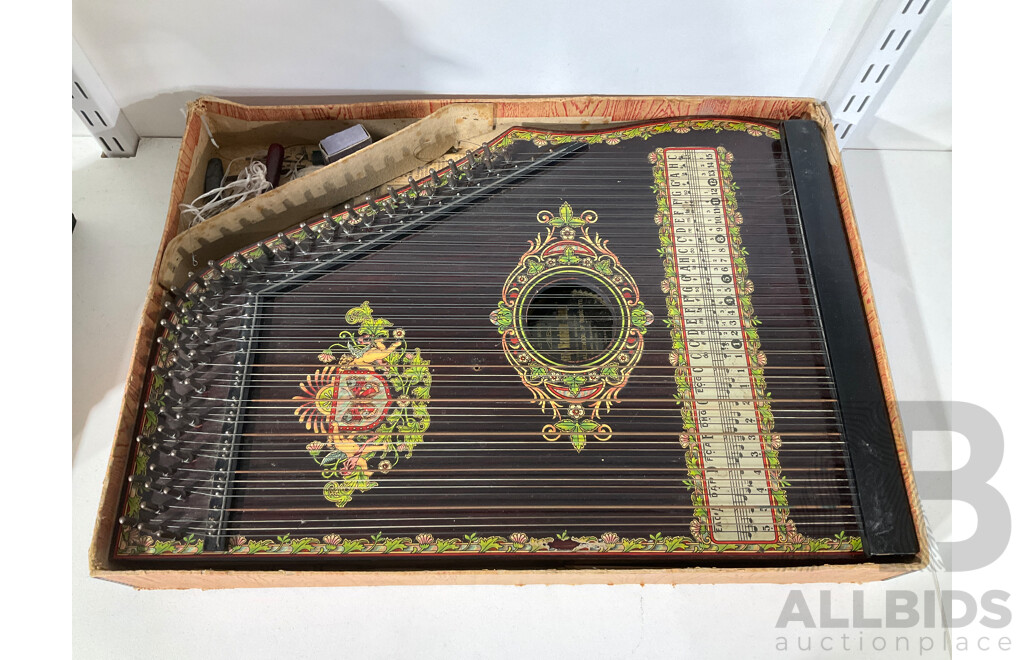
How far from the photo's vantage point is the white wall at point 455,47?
1590 mm

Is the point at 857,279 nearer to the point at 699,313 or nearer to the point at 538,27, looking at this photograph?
the point at 699,313

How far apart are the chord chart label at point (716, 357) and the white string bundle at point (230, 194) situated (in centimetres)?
97

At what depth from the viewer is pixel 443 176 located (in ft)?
5.18

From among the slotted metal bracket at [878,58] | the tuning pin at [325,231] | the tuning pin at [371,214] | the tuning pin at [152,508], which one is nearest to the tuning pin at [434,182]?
the tuning pin at [371,214]

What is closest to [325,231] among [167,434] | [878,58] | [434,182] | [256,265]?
[256,265]

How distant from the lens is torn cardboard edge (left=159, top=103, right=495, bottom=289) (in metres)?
1.53

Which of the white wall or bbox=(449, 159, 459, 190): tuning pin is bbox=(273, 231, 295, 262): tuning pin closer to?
bbox=(449, 159, 459, 190): tuning pin

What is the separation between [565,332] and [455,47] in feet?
2.42

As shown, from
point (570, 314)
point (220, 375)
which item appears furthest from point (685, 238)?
point (220, 375)

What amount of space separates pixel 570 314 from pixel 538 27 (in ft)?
2.22

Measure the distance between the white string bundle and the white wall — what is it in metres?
0.25

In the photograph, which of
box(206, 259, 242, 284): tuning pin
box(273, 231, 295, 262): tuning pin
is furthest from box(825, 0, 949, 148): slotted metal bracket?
box(206, 259, 242, 284): tuning pin

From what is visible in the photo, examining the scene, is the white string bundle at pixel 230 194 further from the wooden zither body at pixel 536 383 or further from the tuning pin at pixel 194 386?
the tuning pin at pixel 194 386

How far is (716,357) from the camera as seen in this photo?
57.3 inches
